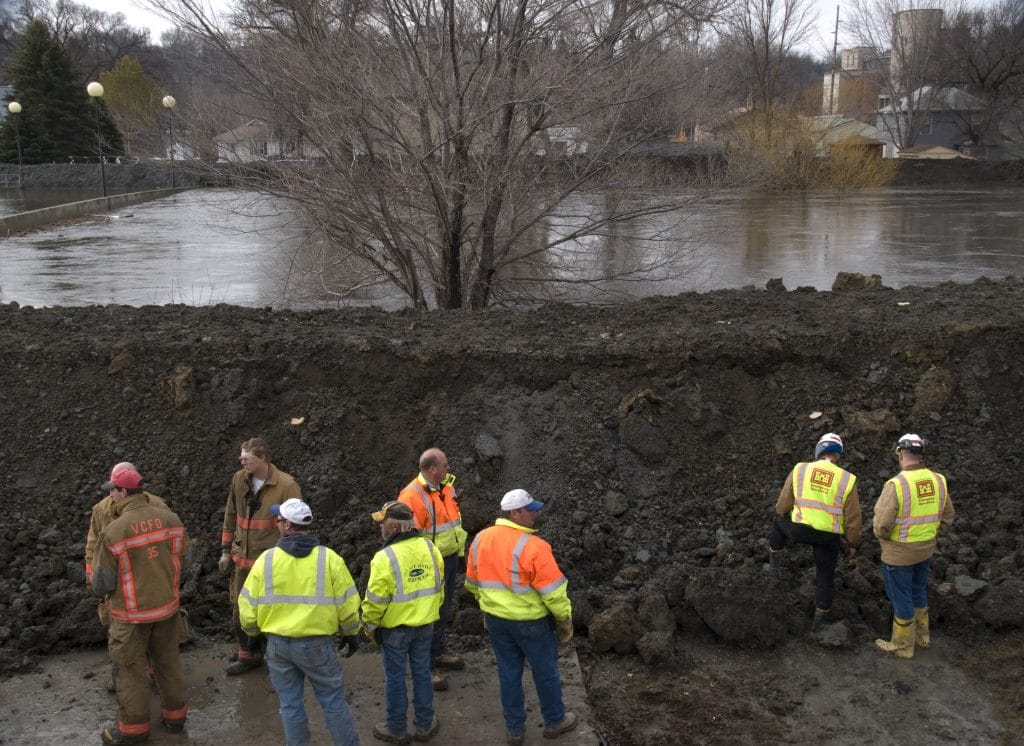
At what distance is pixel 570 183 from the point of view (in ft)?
38.4

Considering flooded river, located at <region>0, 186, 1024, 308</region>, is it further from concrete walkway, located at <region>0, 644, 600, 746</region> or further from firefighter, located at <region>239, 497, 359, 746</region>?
firefighter, located at <region>239, 497, 359, 746</region>

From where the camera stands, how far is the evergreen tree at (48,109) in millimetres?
49812

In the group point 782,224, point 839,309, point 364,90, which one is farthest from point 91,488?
point 782,224

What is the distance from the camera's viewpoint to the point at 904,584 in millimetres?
5945

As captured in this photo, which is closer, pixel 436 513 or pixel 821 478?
pixel 436 513

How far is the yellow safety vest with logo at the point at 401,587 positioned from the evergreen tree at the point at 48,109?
50458mm

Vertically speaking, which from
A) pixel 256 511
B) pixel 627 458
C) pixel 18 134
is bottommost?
pixel 627 458

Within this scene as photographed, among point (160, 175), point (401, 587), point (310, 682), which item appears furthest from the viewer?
point (160, 175)

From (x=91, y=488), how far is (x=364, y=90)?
5.44 m

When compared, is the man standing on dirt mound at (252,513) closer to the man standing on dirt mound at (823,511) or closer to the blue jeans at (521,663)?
the blue jeans at (521,663)

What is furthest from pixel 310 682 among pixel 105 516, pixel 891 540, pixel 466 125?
pixel 466 125

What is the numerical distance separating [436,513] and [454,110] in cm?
653

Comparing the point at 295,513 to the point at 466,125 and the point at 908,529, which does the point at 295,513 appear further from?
the point at 466,125

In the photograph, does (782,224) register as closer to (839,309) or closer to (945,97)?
(839,309)
